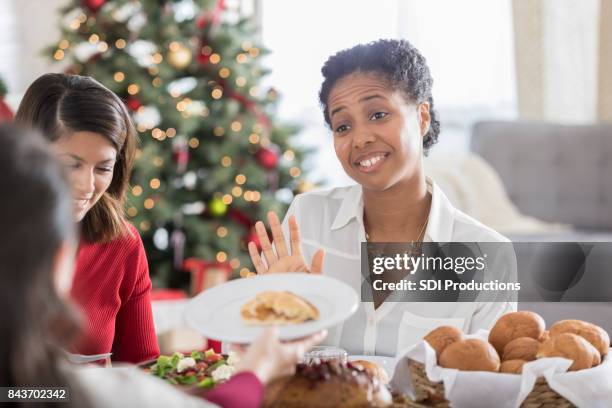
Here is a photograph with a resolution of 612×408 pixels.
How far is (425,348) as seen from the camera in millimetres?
1048

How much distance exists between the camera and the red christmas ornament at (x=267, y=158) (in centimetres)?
361

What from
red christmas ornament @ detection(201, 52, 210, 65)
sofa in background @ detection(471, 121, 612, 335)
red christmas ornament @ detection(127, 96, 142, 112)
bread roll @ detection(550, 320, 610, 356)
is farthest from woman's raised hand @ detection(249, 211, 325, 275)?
sofa in background @ detection(471, 121, 612, 335)

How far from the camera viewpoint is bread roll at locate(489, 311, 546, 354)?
1094 millimetres

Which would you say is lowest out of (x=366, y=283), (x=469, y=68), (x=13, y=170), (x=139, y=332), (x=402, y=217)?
(x=139, y=332)

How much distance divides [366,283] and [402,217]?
5.8 inches

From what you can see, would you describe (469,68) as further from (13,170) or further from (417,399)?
(13,170)

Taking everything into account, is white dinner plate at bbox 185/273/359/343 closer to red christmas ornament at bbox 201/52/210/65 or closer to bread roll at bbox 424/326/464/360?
bread roll at bbox 424/326/464/360

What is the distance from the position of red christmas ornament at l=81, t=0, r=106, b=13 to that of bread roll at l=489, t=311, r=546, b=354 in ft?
9.21

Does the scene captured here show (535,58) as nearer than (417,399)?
No

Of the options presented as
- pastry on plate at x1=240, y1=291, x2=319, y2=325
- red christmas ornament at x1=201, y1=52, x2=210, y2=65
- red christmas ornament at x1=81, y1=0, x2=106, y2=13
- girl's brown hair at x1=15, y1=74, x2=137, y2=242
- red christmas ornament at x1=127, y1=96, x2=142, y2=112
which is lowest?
pastry on plate at x1=240, y1=291, x2=319, y2=325

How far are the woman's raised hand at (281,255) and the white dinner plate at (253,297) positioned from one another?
0.12 meters

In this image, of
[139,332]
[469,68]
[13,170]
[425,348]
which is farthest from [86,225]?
[469,68]

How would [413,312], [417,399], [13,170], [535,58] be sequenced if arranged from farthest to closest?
[535,58] < [413,312] < [417,399] < [13,170]

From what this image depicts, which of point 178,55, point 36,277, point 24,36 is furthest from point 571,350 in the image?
point 24,36
